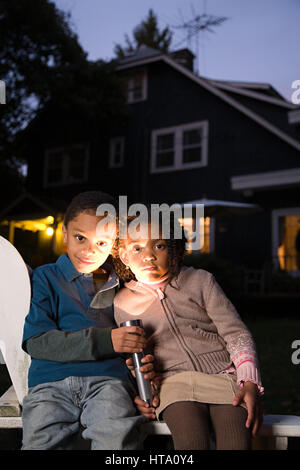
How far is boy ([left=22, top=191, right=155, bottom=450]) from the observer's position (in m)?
1.26

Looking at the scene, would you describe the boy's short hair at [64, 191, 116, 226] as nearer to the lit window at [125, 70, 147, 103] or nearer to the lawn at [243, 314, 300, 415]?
the lawn at [243, 314, 300, 415]

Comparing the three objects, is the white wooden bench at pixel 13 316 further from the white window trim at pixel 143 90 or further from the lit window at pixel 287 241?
the white window trim at pixel 143 90

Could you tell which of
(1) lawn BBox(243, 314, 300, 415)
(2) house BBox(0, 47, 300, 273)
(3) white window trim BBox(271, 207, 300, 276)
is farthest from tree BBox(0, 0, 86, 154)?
(1) lawn BBox(243, 314, 300, 415)

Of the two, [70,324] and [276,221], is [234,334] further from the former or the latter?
[276,221]

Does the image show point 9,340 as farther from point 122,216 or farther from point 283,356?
point 283,356

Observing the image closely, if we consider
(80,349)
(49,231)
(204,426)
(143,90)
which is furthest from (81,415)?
(143,90)

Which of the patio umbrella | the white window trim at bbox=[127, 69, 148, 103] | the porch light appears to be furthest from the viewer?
the white window trim at bbox=[127, 69, 148, 103]

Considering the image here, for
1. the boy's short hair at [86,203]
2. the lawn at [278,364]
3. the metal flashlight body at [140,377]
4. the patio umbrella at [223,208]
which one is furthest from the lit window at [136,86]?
the metal flashlight body at [140,377]

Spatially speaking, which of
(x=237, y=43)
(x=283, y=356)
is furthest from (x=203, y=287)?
(x=283, y=356)

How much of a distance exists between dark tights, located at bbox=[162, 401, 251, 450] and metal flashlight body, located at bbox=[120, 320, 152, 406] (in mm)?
76

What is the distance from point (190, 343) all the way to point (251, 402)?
0.88ft

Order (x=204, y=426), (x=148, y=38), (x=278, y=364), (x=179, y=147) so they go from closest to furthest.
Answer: (x=204, y=426) → (x=278, y=364) → (x=179, y=147) → (x=148, y=38)

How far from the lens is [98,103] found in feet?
36.4

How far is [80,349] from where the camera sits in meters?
1.37
